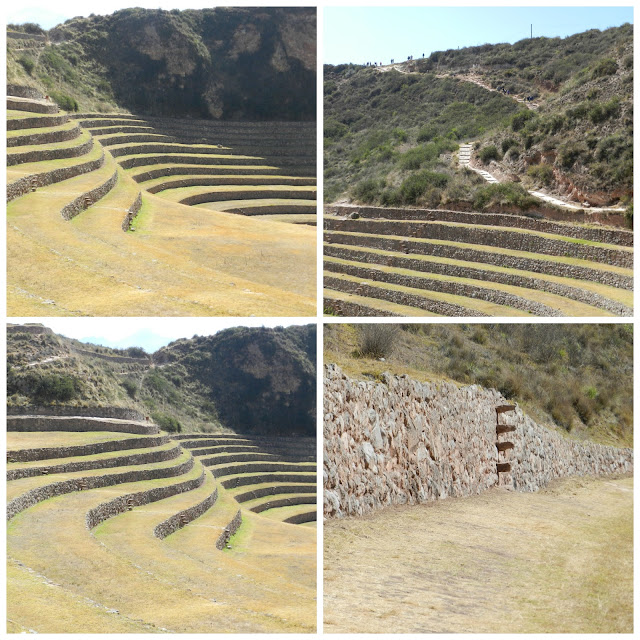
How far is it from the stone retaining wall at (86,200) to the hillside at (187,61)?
2425 centimetres

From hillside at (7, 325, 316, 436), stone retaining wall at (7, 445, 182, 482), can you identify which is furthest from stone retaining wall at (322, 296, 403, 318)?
hillside at (7, 325, 316, 436)

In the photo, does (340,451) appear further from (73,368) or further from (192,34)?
(192,34)

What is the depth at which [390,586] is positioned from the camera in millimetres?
6824

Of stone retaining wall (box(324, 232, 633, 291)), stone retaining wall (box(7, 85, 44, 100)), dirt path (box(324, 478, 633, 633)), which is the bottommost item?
dirt path (box(324, 478, 633, 633))

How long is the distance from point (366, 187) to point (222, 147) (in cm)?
1702

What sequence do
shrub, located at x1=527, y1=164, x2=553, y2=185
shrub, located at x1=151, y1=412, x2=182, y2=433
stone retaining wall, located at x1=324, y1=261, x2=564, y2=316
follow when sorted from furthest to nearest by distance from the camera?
shrub, located at x1=151, y1=412, x2=182, y2=433 < shrub, located at x1=527, y1=164, x2=553, y2=185 < stone retaining wall, located at x1=324, y1=261, x2=564, y2=316

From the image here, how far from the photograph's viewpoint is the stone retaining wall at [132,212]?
17953 millimetres

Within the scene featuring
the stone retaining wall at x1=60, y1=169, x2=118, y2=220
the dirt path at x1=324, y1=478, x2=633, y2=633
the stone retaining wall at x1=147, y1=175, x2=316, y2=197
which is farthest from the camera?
the stone retaining wall at x1=147, y1=175, x2=316, y2=197

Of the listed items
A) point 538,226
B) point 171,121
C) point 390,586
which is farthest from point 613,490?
point 171,121

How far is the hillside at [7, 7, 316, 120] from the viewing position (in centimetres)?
4766

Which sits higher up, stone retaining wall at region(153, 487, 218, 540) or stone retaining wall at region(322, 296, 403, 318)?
stone retaining wall at region(322, 296, 403, 318)

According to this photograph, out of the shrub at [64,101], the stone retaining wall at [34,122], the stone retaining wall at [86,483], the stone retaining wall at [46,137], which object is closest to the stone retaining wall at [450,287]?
the stone retaining wall at [86,483]

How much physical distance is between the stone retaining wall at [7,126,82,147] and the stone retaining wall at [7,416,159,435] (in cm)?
859

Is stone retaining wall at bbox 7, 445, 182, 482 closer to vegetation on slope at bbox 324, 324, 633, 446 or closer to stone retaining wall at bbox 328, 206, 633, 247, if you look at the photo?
stone retaining wall at bbox 328, 206, 633, 247
